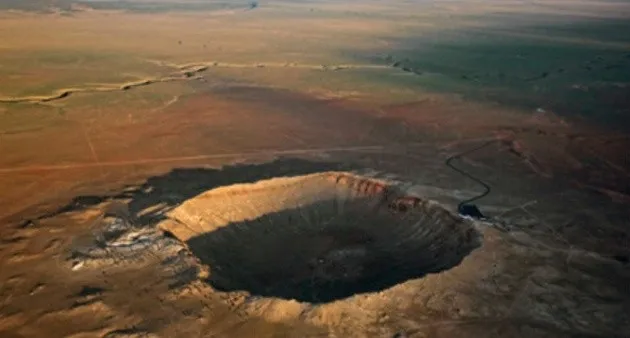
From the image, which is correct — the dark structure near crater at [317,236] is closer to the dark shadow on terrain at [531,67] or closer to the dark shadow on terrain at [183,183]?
the dark shadow on terrain at [183,183]

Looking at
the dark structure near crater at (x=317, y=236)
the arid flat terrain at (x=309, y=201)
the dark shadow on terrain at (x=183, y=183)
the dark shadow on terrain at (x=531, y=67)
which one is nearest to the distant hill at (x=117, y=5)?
the dark shadow on terrain at (x=531, y=67)

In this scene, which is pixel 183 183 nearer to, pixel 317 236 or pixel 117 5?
pixel 317 236

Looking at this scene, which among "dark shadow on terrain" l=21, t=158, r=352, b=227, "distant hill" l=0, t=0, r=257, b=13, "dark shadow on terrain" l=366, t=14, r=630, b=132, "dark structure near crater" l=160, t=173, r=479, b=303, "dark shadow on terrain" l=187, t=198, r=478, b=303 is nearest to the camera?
"dark shadow on terrain" l=187, t=198, r=478, b=303

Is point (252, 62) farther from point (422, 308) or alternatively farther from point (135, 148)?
point (422, 308)

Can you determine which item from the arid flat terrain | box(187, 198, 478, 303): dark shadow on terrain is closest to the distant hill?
the arid flat terrain

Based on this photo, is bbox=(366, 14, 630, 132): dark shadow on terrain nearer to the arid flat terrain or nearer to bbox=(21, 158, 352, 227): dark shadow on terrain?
the arid flat terrain

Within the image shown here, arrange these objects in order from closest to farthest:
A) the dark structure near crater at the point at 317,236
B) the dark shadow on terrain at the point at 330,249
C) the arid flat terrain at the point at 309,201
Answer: the arid flat terrain at the point at 309,201
the dark shadow on terrain at the point at 330,249
the dark structure near crater at the point at 317,236
